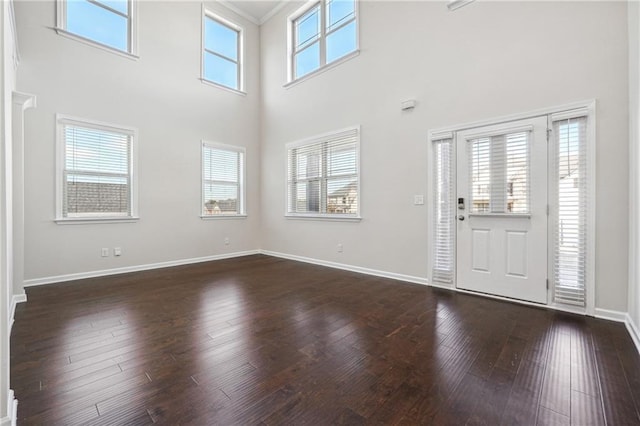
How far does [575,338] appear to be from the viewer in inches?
90.7

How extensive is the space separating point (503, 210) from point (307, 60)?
4.42 m

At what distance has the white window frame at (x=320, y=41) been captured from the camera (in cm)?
468

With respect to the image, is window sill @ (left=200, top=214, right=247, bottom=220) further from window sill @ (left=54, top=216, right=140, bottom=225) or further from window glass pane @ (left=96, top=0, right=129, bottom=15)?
window glass pane @ (left=96, top=0, right=129, bottom=15)

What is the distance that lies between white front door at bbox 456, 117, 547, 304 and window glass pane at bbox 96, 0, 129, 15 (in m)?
5.48

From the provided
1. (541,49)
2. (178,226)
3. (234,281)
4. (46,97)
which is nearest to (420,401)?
(234,281)

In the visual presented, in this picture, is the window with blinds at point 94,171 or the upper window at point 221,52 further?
the upper window at point 221,52

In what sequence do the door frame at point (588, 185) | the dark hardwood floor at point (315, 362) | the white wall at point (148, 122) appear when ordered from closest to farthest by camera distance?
the dark hardwood floor at point (315, 362) → the door frame at point (588, 185) → the white wall at point (148, 122)

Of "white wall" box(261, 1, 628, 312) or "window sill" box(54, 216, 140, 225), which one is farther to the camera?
"window sill" box(54, 216, 140, 225)

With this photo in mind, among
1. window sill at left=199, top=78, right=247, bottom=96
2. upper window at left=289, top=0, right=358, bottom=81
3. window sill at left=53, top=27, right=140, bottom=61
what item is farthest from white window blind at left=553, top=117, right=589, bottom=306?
window sill at left=53, top=27, right=140, bottom=61

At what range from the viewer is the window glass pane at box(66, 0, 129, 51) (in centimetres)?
422

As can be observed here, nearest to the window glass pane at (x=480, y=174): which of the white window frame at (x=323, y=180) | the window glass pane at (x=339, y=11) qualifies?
the white window frame at (x=323, y=180)

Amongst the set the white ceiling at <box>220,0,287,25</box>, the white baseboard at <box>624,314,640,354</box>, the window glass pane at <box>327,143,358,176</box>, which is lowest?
the white baseboard at <box>624,314,640,354</box>

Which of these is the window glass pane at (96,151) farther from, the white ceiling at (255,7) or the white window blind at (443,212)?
the white window blind at (443,212)

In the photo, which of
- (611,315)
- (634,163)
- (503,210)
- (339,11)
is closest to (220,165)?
(339,11)
